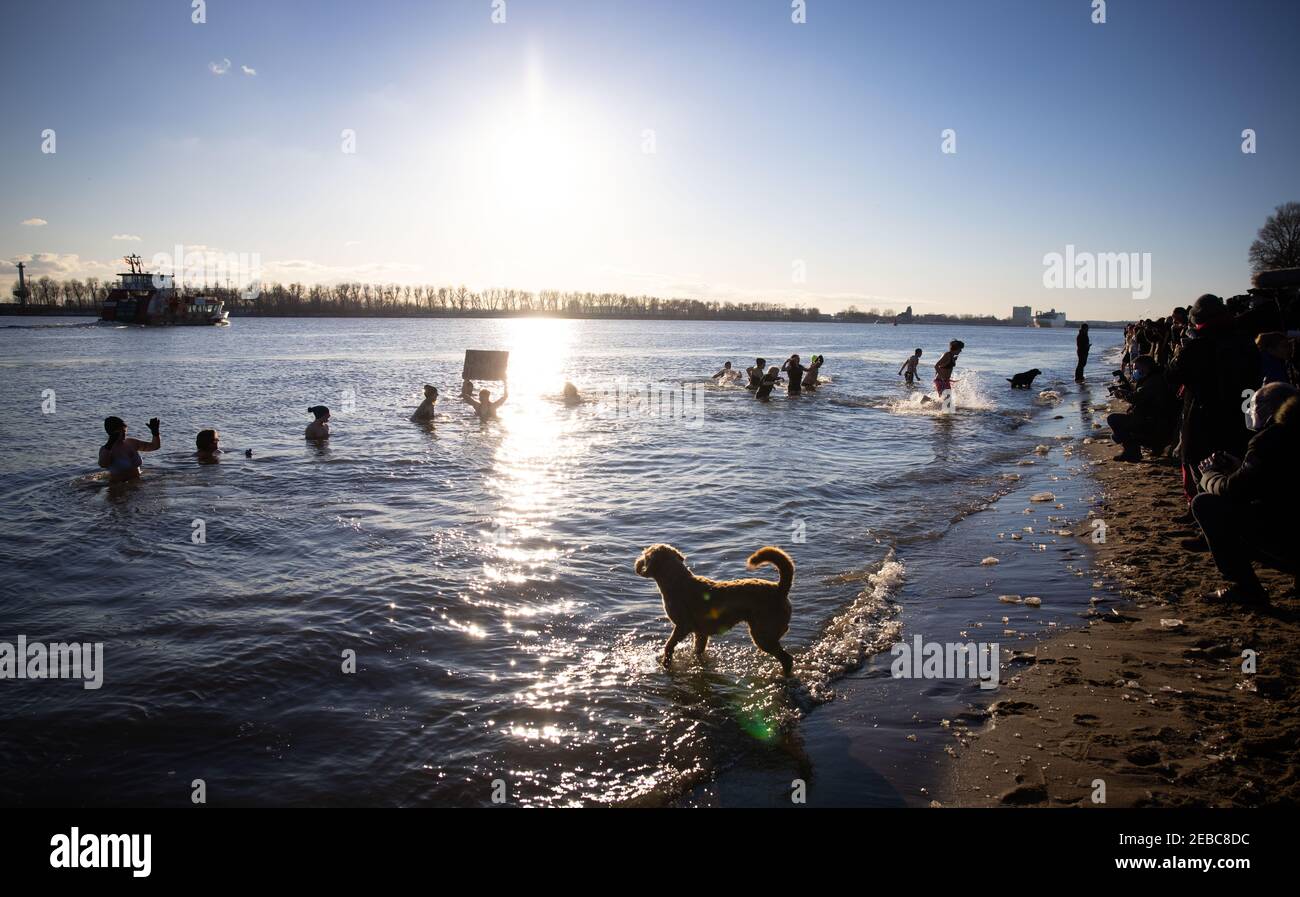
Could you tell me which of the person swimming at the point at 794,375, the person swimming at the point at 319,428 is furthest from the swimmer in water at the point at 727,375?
the person swimming at the point at 319,428

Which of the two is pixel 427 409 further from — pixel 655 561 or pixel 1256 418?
pixel 1256 418

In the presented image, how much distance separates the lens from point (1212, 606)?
19.3ft

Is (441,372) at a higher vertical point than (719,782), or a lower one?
higher

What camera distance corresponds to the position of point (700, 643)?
5.80 metres

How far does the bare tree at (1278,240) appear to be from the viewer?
33.4m

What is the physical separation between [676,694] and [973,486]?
974 cm

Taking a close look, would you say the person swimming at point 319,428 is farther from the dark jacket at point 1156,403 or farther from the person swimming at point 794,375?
the person swimming at point 794,375

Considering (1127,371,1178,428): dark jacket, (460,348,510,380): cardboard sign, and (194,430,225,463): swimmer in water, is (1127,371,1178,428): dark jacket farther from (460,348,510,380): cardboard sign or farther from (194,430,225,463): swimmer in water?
(460,348,510,380): cardboard sign

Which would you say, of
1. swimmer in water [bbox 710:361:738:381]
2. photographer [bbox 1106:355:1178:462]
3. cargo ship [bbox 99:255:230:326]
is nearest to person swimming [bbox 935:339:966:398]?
photographer [bbox 1106:355:1178:462]

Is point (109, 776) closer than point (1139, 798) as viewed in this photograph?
No

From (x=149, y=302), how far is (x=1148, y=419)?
353ft
